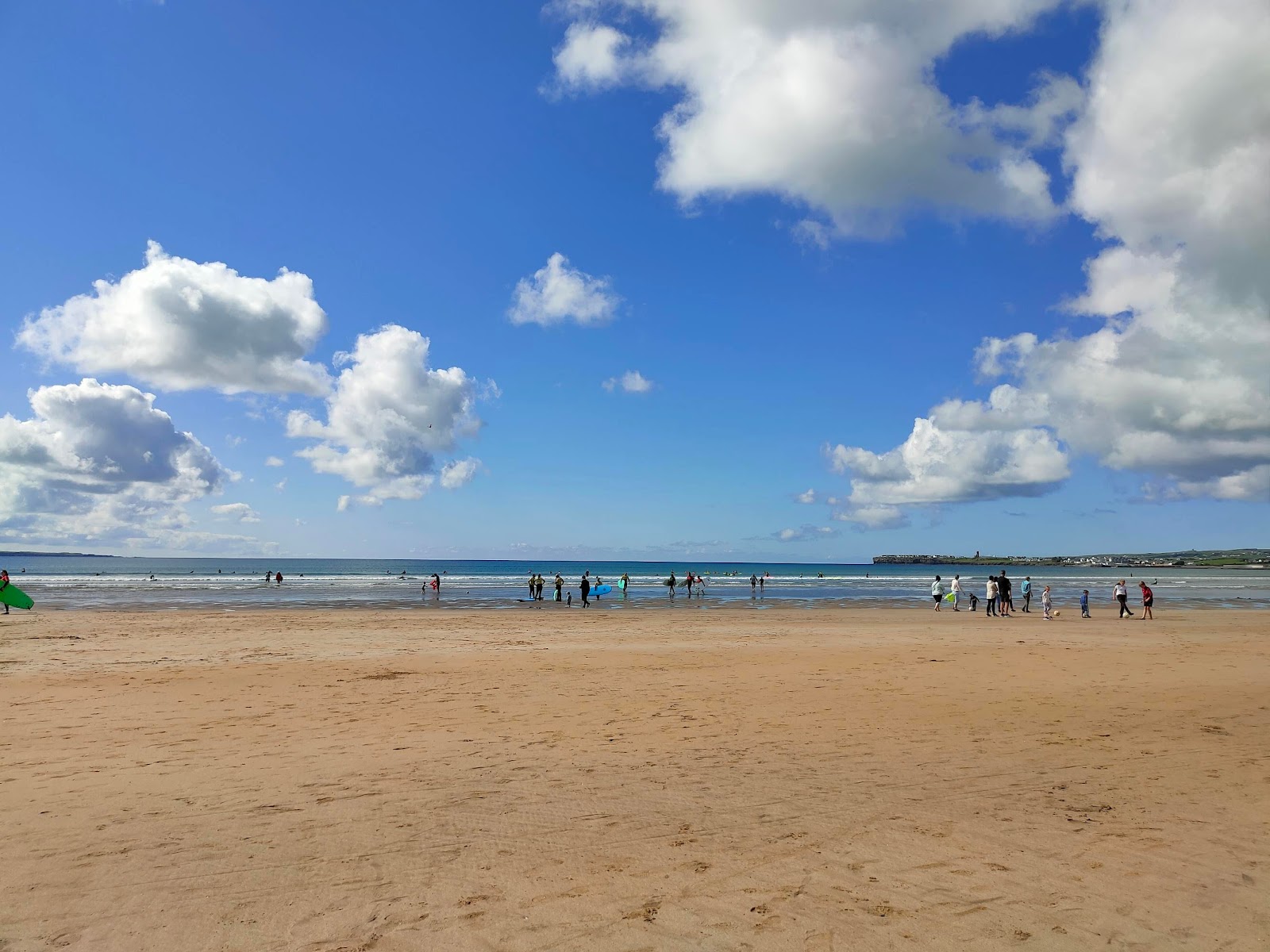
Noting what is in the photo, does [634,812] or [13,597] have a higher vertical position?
[634,812]

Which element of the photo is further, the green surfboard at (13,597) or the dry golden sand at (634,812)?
the green surfboard at (13,597)

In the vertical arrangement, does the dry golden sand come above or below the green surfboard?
above

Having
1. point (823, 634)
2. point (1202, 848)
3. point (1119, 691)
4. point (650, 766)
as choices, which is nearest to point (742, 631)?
point (823, 634)

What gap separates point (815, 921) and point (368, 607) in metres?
39.8

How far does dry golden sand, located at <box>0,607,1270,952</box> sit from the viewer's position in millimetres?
5152

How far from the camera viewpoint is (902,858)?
20.4 feet

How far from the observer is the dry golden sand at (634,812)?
203 inches

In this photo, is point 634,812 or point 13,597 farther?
point 13,597

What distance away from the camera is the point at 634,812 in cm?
724

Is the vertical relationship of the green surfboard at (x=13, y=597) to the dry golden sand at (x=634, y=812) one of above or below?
below

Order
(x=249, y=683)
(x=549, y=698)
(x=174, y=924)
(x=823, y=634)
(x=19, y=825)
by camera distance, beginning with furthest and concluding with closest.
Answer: (x=823, y=634), (x=249, y=683), (x=549, y=698), (x=19, y=825), (x=174, y=924)

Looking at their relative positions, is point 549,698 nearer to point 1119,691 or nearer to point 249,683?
point 249,683

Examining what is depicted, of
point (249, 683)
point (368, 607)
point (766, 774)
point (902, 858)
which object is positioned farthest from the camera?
point (368, 607)

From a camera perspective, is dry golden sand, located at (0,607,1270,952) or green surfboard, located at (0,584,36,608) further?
green surfboard, located at (0,584,36,608)
